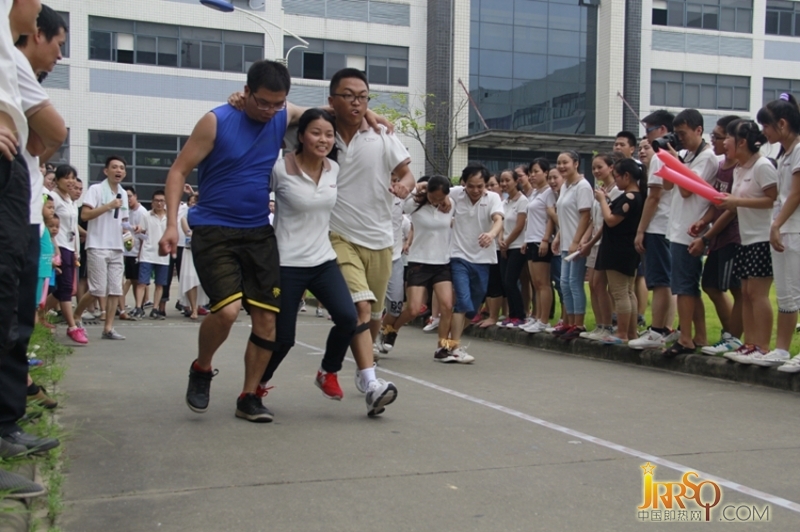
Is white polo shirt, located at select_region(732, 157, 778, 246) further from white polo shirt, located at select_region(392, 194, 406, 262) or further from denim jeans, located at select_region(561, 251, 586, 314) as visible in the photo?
white polo shirt, located at select_region(392, 194, 406, 262)

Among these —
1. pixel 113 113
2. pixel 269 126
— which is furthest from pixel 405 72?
pixel 269 126

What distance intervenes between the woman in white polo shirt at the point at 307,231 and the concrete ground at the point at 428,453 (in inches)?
23.6

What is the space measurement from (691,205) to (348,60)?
29847mm

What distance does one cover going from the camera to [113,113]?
33.8 m

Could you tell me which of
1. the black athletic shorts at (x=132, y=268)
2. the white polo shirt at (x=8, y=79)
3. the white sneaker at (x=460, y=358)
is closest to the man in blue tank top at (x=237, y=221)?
the white polo shirt at (x=8, y=79)

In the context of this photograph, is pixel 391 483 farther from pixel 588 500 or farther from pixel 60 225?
pixel 60 225

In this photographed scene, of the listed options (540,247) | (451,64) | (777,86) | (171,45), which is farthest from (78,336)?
(777,86)

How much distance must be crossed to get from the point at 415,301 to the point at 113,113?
26.9m

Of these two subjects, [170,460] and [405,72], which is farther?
[405,72]

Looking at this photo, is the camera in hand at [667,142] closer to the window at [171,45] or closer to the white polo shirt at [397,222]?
the white polo shirt at [397,222]

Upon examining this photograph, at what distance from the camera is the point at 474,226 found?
9.87m

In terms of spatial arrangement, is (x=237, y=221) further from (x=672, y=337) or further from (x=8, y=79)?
(x=672, y=337)

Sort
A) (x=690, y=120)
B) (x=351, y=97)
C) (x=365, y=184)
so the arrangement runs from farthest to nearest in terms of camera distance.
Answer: (x=690, y=120), (x=365, y=184), (x=351, y=97)

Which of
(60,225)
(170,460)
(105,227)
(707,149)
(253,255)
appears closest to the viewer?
(170,460)
